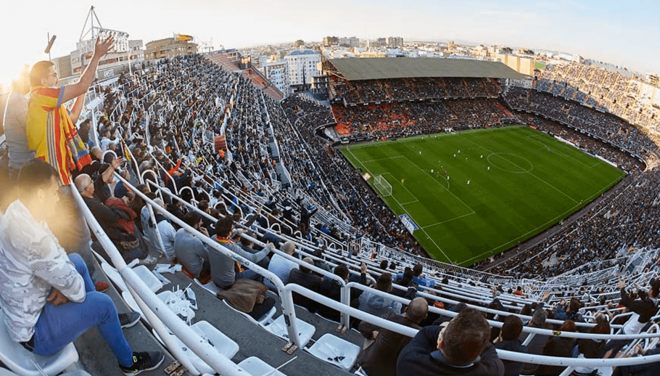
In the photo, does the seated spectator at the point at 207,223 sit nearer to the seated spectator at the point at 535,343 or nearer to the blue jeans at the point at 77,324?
the blue jeans at the point at 77,324

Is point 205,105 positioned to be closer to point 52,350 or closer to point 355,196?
point 355,196

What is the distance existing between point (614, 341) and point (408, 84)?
52.6 meters

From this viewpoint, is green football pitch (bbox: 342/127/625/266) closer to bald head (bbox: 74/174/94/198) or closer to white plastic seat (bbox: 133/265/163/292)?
white plastic seat (bbox: 133/265/163/292)

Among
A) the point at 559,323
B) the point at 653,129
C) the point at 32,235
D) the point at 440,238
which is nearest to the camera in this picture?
the point at 32,235

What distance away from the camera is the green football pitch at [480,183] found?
24.9 m

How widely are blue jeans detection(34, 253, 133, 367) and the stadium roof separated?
45.7 m

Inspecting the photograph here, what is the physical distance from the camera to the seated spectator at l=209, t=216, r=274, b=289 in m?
4.17

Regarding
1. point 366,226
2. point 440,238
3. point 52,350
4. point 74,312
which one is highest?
point 74,312


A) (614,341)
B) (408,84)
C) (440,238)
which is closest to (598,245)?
(440,238)

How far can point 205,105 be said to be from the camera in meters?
23.0

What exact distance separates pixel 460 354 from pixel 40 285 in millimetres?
2656

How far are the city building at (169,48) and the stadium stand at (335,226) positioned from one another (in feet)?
81.4

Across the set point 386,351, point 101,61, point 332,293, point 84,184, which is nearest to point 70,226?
point 84,184

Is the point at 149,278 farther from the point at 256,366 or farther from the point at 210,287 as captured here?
the point at 256,366
